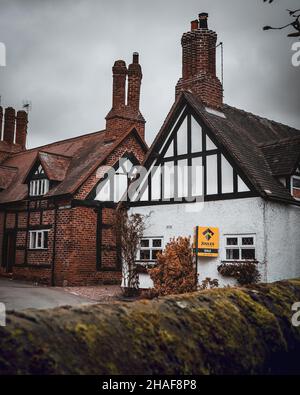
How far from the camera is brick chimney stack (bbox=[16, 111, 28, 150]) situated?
36062mm

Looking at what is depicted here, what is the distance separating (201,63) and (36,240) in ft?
37.2

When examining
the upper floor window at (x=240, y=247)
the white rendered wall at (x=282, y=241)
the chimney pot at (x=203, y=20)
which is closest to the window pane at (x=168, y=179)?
the upper floor window at (x=240, y=247)

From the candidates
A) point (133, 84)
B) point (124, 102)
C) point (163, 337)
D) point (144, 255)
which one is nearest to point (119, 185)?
point (124, 102)

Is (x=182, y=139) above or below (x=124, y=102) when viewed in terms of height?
below

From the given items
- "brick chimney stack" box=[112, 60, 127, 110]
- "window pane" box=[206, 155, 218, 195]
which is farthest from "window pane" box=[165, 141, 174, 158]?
"brick chimney stack" box=[112, 60, 127, 110]

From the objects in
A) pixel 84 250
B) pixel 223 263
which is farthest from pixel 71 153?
pixel 223 263

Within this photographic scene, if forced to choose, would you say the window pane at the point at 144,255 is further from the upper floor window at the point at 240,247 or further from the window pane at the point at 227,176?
the window pane at the point at 227,176

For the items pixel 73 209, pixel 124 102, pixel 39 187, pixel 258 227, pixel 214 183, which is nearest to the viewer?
pixel 258 227

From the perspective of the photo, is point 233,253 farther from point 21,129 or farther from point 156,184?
point 21,129

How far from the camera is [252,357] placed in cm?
317

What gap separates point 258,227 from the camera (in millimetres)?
13711

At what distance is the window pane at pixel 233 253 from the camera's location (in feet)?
46.8

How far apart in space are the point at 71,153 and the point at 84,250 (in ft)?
24.0
